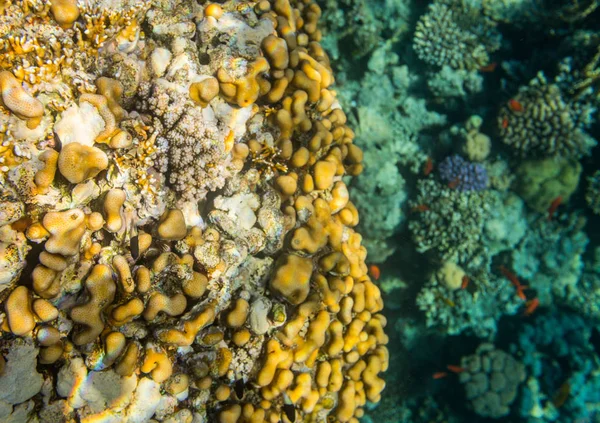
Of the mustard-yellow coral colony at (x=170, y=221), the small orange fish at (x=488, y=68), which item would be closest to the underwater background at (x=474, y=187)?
the small orange fish at (x=488, y=68)

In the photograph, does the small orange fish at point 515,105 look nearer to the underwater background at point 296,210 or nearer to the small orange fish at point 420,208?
the underwater background at point 296,210

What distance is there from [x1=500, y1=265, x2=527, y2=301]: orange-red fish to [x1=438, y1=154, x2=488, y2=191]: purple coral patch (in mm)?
1664

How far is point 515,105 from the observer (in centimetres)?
585

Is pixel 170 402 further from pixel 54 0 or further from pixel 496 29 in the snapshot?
pixel 496 29

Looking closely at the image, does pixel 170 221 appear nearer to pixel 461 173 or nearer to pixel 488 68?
pixel 461 173

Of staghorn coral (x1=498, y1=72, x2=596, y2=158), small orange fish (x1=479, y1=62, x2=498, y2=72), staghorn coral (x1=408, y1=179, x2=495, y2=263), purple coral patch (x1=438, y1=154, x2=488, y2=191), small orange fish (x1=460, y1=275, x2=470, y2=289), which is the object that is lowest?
small orange fish (x1=460, y1=275, x2=470, y2=289)

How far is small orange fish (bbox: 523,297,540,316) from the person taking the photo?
6264 millimetres

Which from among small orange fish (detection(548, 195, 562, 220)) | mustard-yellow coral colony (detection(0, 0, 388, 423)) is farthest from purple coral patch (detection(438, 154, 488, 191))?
mustard-yellow coral colony (detection(0, 0, 388, 423))

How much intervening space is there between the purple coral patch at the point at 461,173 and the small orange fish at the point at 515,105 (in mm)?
1044

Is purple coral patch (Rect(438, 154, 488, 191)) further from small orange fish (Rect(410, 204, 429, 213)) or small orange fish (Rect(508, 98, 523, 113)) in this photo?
small orange fish (Rect(508, 98, 523, 113))

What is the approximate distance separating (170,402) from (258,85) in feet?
8.75

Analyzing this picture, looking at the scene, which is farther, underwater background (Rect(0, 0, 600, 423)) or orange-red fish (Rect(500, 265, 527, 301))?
orange-red fish (Rect(500, 265, 527, 301))

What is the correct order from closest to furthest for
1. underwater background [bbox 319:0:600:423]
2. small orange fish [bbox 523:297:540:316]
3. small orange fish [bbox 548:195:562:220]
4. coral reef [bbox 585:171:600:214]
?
1. underwater background [bbox 319:0:600:423]
2. small orange fish [bbox 548:195:562:220]
3. small orange fish [bbox 523:297:540:316]
4. coral reef [bbox 585:171:600:214]

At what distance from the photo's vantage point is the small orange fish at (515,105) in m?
5.85
